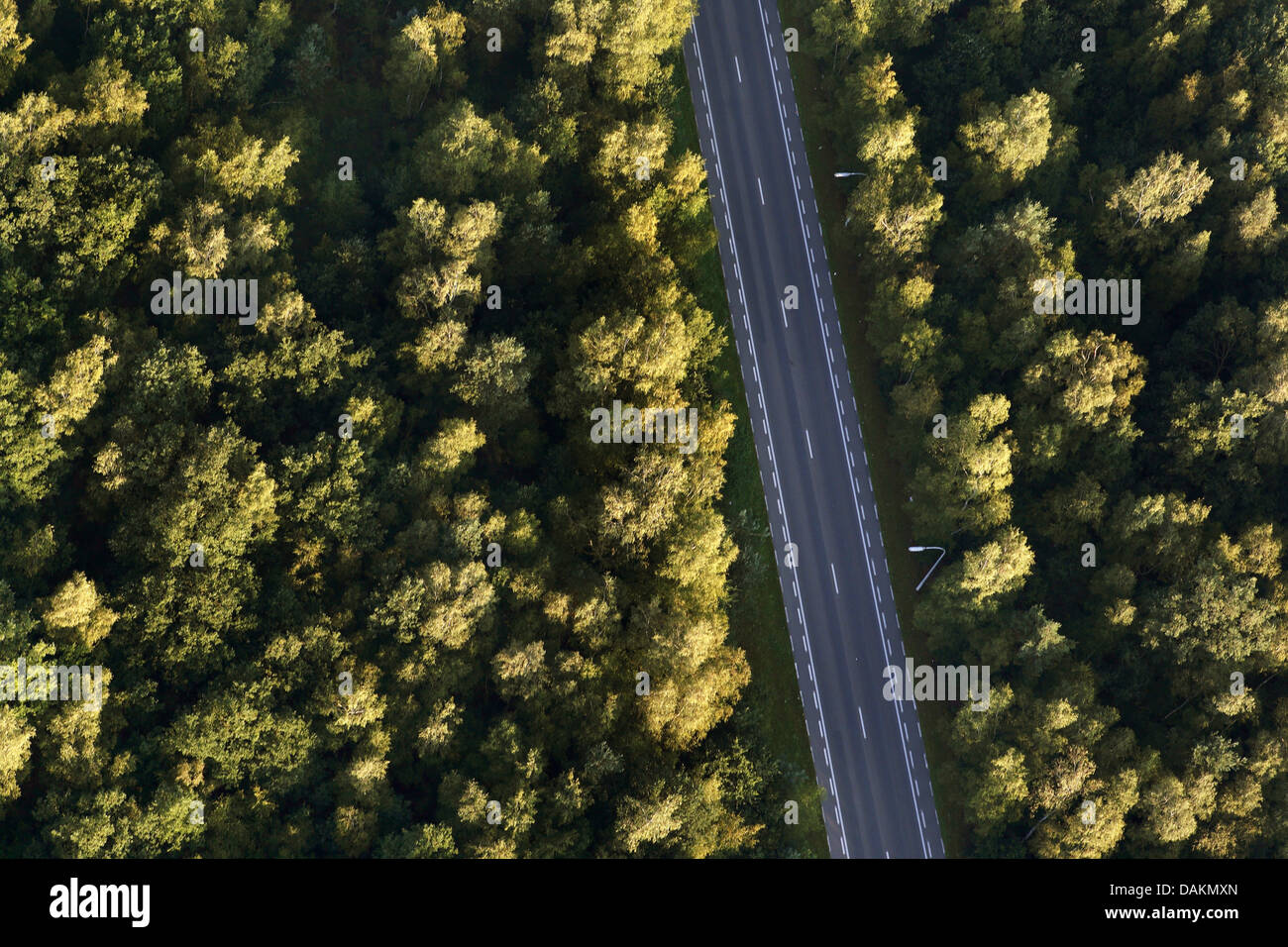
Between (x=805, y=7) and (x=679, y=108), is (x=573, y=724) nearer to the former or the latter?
(x=679, y=108)

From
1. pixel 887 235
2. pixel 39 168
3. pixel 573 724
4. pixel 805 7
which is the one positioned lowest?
pixel 573 724

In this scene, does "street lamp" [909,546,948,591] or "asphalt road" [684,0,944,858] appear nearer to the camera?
"asphalt road" [684,0,944,858]

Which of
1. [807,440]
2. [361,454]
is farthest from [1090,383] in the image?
[361,454]

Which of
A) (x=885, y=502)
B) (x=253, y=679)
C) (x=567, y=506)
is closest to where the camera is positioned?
(x=253, y=679)

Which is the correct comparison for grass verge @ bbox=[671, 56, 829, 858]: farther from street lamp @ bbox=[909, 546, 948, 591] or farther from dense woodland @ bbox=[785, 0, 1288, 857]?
street lamp @ bbox=[909, 546, 948, 591]

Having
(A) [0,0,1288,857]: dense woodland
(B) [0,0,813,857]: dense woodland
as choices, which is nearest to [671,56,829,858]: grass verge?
(A) [0,0,1288,857]: dense woodland

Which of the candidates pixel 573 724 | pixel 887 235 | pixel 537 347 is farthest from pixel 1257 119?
pixel 573 724
